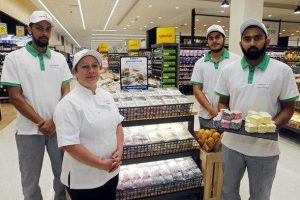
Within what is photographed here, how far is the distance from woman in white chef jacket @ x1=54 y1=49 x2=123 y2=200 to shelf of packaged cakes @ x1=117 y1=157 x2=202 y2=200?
0.91 m

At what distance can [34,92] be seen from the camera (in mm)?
2250

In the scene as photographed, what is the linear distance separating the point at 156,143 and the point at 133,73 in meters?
1.00

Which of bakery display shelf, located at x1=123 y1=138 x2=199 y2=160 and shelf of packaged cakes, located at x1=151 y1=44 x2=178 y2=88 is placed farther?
shelf of packaged cakes, located at x1=151 y1=44 x2=178 y2=88

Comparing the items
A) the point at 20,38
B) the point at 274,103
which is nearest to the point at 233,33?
the point at 274,103

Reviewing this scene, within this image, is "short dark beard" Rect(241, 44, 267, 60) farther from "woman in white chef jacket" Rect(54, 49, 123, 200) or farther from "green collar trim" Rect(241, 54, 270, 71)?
"woman in white chef jacket" Rect(54, 49, 123, 200)

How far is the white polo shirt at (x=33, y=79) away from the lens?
86.7 inches

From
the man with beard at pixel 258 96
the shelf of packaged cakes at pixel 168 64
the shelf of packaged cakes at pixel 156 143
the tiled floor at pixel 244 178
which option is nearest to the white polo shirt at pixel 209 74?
the shelf of packaged cakes at pixel 156 143

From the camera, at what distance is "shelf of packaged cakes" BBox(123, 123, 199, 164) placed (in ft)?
8.95

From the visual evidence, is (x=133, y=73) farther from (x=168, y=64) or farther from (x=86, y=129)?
(x=168, y=64)

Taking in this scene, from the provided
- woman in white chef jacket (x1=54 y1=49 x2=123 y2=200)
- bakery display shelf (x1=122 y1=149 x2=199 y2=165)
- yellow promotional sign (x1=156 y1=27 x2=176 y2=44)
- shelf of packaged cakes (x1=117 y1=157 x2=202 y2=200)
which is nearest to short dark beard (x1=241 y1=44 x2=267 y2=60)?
woman in white chef jacket (x1=54 y1=49 x2=123 y2=200)

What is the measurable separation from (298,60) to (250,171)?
13.3 meters

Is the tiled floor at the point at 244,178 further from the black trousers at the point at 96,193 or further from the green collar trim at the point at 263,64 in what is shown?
the green collar trim at the point at 263,64

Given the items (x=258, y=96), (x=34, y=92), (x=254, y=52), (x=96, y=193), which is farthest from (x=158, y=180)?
(x=254, y=52)

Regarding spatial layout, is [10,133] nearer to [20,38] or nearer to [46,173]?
[46,173]
